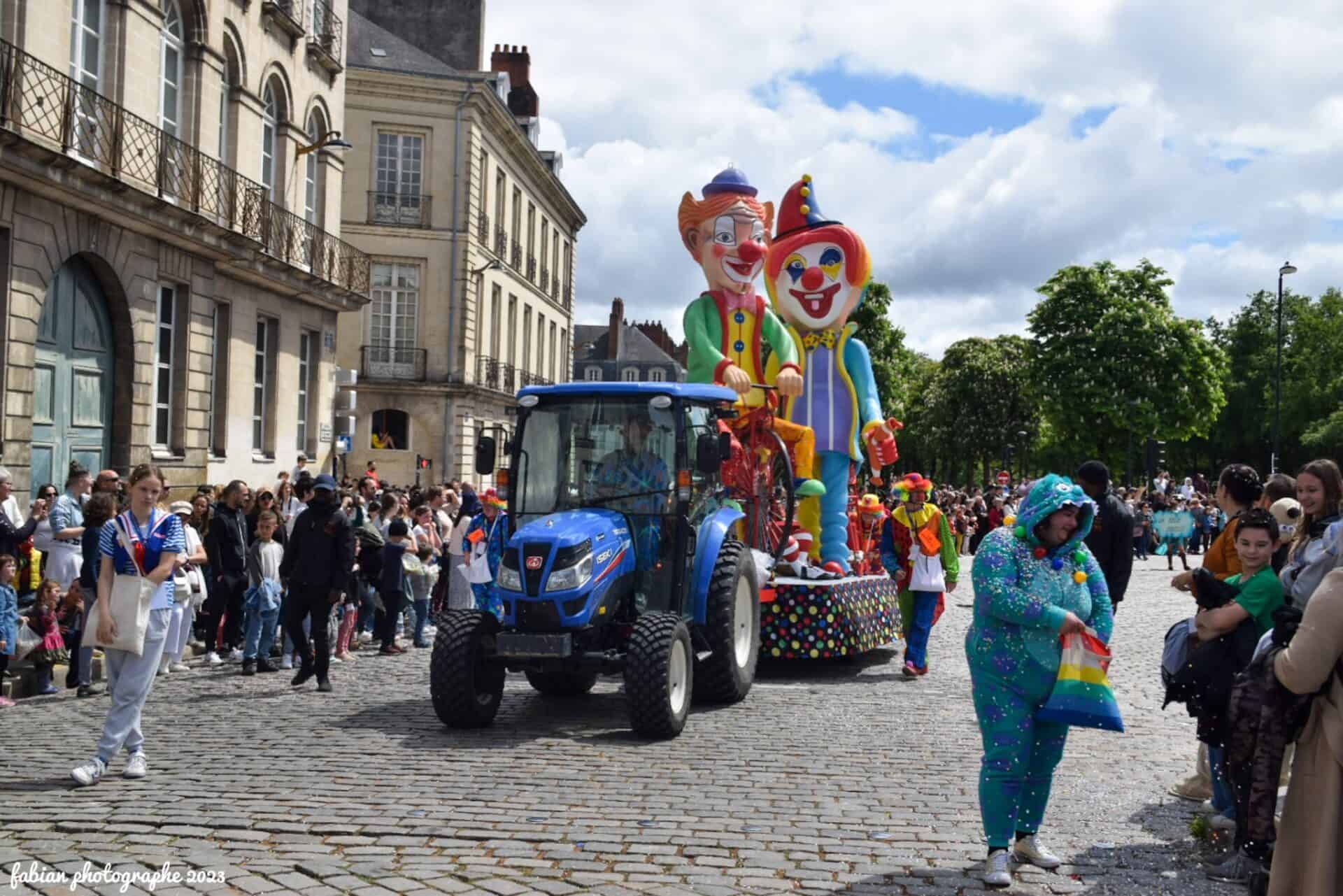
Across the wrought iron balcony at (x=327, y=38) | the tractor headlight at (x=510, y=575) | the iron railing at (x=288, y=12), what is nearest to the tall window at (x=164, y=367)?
the iron railing at (x=288, y=12)

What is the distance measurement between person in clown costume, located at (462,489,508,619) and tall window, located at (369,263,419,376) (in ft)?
75.4

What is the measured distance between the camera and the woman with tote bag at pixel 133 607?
7098 mm

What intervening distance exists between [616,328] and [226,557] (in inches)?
2920

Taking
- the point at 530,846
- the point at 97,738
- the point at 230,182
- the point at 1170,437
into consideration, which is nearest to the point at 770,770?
the point at 530,846

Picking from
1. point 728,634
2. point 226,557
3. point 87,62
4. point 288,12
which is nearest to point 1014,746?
point 728,634

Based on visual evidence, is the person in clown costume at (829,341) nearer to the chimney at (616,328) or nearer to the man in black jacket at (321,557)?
the man in black jacket at (321,557)

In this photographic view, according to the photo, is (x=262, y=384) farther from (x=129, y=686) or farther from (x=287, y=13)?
(x=129, y=686)

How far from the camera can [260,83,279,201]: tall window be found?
871 inches

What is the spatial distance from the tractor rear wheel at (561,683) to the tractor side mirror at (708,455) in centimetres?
213

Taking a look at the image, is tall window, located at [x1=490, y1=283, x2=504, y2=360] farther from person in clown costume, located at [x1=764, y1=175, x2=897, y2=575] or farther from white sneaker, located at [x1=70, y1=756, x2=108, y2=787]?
white sneaker, located at [x1=70, y1=756, x2=108, y2=787]

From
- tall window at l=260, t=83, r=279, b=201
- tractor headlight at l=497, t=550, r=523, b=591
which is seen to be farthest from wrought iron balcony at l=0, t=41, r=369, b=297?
tractor headlight at l=497, t=550, r=523, b=591

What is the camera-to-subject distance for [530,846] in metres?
5.83

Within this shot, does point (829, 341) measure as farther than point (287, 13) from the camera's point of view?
No

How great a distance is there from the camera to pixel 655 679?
8234mm
